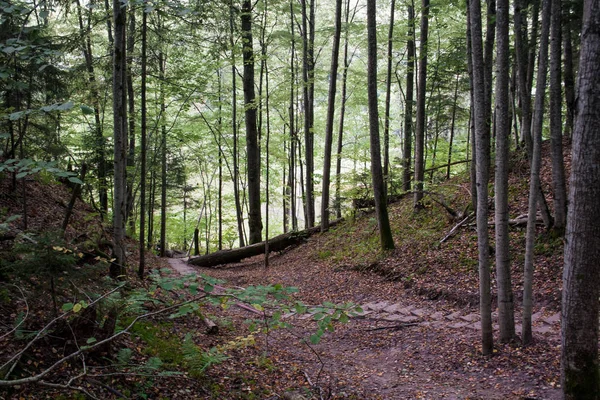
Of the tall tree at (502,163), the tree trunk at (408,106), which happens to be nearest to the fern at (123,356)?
the tall tree at (502,163)

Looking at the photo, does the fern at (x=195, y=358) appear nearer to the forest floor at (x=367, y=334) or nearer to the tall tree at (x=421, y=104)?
the forest floor at (x=367, y=334)

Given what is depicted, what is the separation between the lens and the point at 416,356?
19.3 feet

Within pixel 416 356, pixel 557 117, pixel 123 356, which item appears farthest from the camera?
pixel 557 117

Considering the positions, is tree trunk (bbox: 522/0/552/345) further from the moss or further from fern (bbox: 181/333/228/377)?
fern (bbox: 181/333/228/377)

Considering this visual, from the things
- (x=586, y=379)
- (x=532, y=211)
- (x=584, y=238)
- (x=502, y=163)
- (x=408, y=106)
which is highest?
(x=408, y=106)

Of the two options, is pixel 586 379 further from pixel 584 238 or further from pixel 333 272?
pixel 333 272

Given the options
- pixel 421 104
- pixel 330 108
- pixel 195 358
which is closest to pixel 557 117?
pixel 421 104

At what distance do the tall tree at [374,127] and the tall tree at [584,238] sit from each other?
708 centimetres

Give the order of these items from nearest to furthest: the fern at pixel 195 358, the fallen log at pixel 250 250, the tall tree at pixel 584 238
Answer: the tall tree at pixel 584 238
the fern at pixel 195 358
the fallen log at pixel 250 250

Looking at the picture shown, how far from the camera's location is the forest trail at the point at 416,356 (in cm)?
468

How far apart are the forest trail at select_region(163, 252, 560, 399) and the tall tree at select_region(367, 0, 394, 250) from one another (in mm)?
1931

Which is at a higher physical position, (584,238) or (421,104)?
(421,104)

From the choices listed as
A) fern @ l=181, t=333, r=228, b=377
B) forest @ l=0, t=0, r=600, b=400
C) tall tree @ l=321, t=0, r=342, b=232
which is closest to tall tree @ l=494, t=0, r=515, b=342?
forest @ l=0, t=0, r=600, b=400

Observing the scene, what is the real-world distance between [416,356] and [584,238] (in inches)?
135
